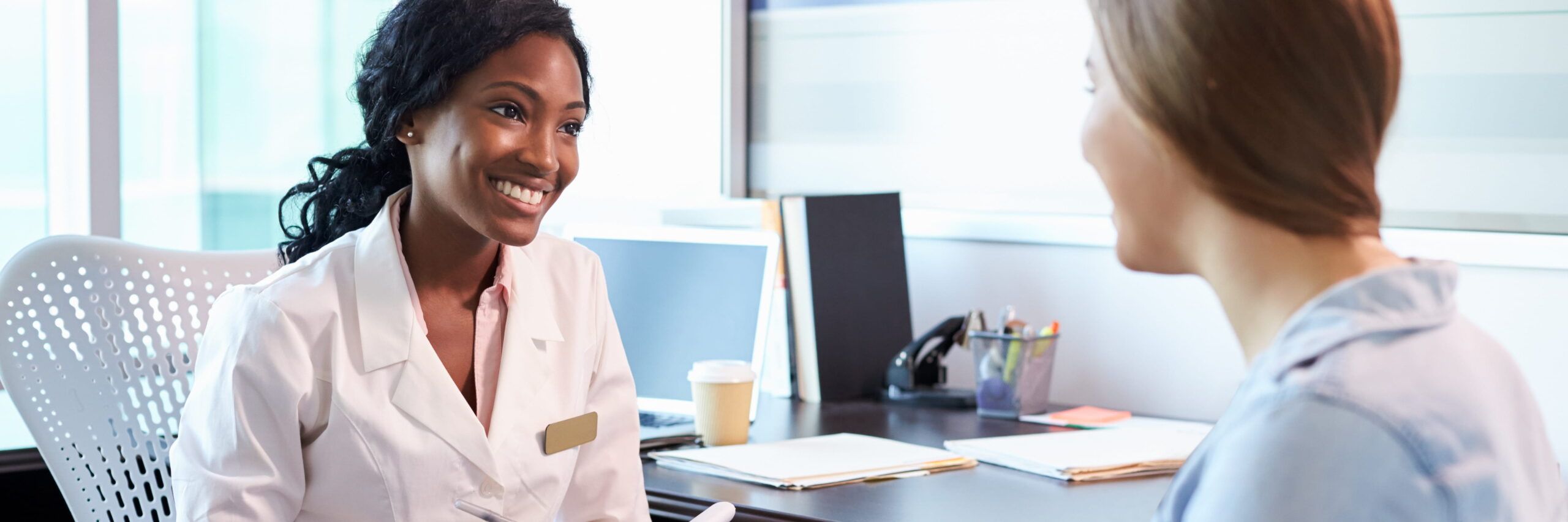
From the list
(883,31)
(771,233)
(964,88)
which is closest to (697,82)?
(883,31)

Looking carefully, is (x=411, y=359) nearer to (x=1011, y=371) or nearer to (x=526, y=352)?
(x=526, y=352)

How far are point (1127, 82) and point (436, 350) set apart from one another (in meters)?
0.85

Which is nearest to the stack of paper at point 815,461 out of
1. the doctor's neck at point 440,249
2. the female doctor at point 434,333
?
the female doctor at point 434,333

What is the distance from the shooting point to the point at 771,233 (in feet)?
6.26

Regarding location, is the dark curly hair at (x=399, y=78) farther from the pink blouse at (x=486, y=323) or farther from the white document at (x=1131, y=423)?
the white document at (x=1131, y=423)

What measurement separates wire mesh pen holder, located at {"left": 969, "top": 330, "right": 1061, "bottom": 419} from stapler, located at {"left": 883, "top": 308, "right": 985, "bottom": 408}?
0.06m

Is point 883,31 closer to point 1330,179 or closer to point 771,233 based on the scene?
point 771,233

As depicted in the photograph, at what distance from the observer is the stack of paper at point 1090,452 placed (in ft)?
5.07

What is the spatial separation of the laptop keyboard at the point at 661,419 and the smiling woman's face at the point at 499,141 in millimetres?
577

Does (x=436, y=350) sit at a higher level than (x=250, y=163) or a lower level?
lower

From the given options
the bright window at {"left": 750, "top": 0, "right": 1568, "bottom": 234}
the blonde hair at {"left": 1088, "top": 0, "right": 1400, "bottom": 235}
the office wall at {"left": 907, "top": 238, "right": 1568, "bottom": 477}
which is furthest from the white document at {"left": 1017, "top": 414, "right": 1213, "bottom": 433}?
the blonde hair at {"left": 1088, "top": 0, "right": 1400, "bottom": 235}

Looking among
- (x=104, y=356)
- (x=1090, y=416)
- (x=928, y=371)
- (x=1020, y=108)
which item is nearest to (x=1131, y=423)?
(x=1090, y=416)

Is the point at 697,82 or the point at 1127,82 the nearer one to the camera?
the point at 1127,82

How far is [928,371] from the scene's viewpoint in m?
2.08
